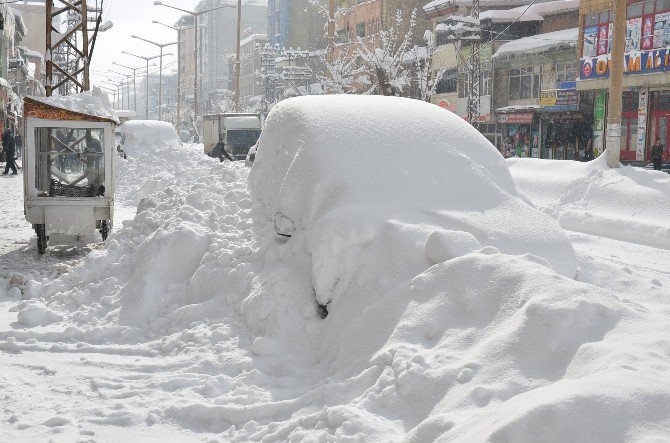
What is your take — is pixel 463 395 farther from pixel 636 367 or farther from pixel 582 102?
pixel 582 102

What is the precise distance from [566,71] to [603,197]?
23960 millimetres

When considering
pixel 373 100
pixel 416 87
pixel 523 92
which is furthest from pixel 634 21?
pixel 373 100

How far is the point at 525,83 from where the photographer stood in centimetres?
4056

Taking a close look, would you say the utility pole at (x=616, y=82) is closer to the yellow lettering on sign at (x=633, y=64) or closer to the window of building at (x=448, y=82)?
the yellow lettering on sign at (x=633, y=64)

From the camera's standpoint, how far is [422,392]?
412 centimetres

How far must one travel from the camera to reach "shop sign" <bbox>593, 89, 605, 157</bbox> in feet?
112

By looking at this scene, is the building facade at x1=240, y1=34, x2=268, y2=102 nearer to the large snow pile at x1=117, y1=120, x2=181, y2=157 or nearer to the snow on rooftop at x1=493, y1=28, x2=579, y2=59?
the snow on rooftop at x1=493, y1=28, x2=579, y2=59

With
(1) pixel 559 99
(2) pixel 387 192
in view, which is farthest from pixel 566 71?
(2) pixel 387 192

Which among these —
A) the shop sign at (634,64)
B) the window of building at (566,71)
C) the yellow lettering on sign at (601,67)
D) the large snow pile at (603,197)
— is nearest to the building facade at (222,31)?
the window of building at (566,71)

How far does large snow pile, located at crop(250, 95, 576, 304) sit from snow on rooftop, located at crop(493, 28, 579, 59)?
32062mm

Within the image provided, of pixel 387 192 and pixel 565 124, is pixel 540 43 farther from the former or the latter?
pixel 387 192

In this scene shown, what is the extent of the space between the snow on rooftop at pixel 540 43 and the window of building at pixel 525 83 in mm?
989

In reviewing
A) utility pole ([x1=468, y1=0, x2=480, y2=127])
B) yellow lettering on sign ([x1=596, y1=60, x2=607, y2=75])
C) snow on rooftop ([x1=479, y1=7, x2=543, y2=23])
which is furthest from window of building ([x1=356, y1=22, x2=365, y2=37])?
yellow lettering on sign ([x1=596, y1=60, x2=607, y2=75])

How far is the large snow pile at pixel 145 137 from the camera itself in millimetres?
30359
